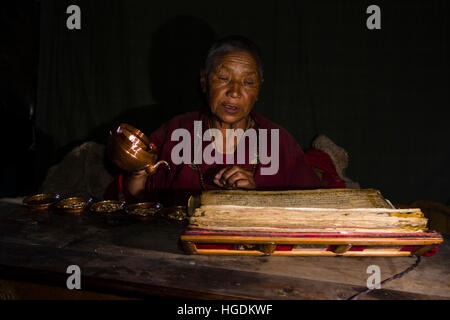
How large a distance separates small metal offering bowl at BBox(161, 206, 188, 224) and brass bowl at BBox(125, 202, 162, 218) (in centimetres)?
4

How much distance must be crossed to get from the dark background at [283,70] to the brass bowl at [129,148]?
1677 millimetres

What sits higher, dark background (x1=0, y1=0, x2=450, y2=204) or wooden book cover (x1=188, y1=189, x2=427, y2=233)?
dark background (x1=0, y1=0, x2=450, y2=204)

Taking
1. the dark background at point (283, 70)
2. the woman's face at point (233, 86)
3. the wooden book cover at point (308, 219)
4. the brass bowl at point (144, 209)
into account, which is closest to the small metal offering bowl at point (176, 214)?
the brass bowl at point (144, 209)

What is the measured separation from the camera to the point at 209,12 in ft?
8.82

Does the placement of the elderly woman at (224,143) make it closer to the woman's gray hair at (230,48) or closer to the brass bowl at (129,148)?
the woman's gray hair at (230,48)

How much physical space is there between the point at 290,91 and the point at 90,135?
2.00 m

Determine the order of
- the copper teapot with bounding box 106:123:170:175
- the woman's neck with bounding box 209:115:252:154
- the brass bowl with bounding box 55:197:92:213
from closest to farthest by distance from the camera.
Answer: the copper teapot with bounding box 106:123:170:175 → the brass bowl with bounding box 55:197:92:213 → the woman's neck with bounding box 209:115:252:154

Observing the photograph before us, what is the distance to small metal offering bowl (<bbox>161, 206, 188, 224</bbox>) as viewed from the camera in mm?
1277

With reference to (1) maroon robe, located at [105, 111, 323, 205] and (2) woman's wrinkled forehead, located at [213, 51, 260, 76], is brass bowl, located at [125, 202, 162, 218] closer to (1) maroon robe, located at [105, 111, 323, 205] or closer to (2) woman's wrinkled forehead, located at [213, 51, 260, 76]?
(1) maroon robe, located at [105, 111, 323, 205]

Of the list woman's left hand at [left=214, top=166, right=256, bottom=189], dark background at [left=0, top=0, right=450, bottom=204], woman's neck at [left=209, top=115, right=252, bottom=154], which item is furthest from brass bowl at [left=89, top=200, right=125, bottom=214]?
dark background at [left=0, top=0, right=450, bottom=204]

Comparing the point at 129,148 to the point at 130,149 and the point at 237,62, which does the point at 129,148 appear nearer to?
the point at 130,149
